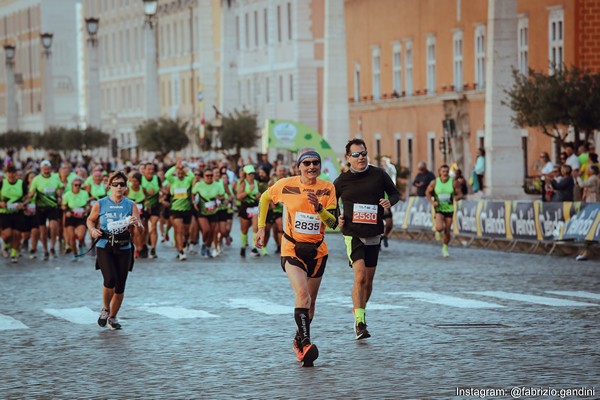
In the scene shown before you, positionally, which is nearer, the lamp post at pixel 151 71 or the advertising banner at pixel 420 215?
the advertising banner at pixel 420 215

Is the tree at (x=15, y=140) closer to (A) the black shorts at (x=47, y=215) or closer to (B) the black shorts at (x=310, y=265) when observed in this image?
(A) the black shorts at (x=47, y=215)

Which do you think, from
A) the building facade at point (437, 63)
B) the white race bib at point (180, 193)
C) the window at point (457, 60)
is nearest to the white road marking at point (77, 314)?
the white race bib at point (180, 193)

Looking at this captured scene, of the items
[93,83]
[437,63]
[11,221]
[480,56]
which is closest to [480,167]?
[480,56]

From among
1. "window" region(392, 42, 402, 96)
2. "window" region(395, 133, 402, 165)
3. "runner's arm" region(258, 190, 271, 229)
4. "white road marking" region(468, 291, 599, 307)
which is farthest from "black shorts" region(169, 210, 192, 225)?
"window" region(392, 42, 402, 96)

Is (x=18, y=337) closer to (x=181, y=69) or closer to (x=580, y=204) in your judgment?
(x=580, y=204)

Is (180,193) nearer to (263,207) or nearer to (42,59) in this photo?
(263,207)

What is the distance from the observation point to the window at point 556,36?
48.2 m

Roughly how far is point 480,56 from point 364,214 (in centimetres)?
3988

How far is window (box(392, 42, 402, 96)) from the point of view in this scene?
64562mm

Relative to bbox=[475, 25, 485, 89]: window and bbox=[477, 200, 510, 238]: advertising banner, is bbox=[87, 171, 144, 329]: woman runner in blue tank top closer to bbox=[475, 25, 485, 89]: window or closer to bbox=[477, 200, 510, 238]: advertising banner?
bbox=[477, 200, 510, 238]: advertising banner

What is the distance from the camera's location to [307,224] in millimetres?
15031

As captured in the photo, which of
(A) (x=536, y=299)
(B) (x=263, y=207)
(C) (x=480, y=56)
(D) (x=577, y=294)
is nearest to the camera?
(B) (x=263, y=207)

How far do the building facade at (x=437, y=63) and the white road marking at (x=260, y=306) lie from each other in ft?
87.3

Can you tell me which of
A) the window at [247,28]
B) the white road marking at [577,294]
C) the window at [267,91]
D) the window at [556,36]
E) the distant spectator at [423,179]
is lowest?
the white road marking at [577,294]
